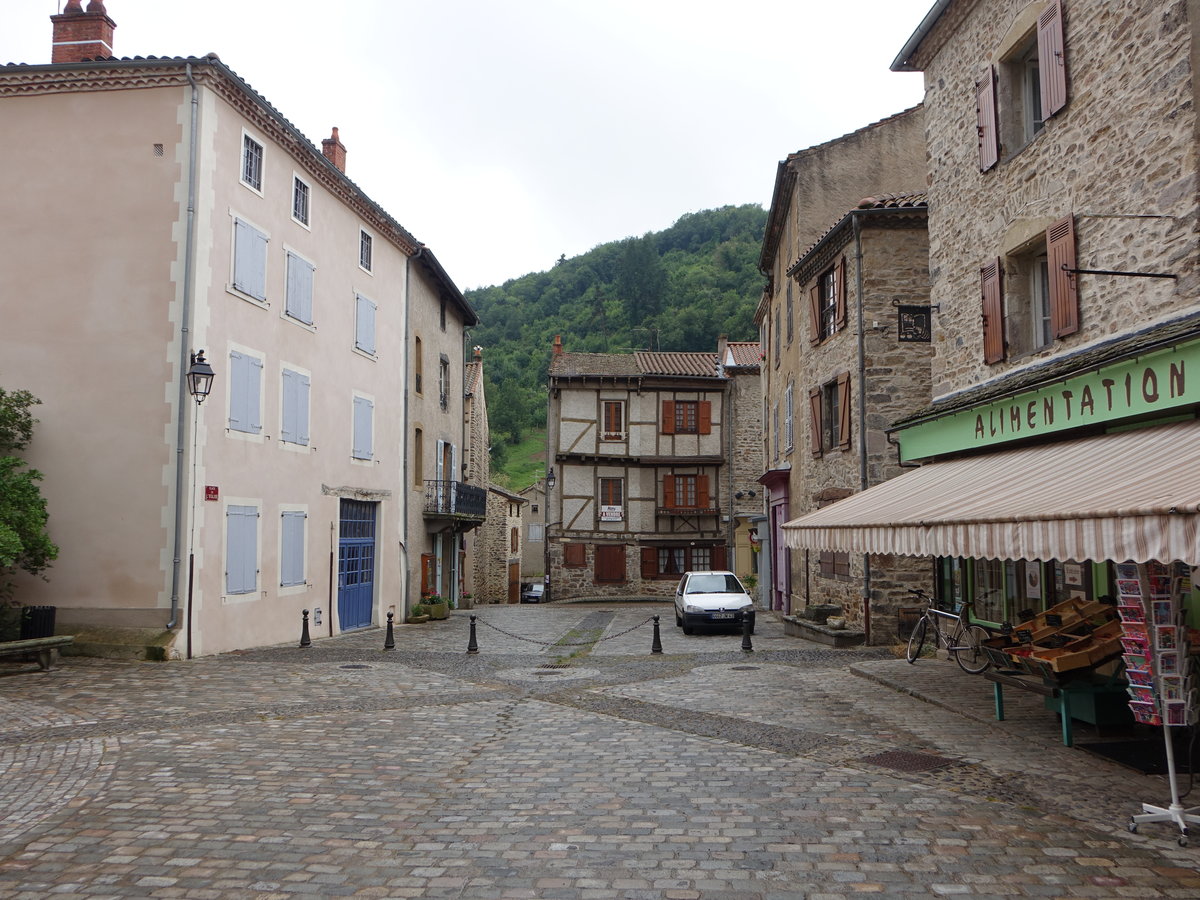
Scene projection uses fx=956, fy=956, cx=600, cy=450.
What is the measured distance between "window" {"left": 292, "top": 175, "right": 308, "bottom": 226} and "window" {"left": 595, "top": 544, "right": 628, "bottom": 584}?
68.3ft

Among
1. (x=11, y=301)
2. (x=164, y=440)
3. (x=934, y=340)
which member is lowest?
(x=164, y=440)

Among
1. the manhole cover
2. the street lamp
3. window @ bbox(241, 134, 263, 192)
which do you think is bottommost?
the manhole cover

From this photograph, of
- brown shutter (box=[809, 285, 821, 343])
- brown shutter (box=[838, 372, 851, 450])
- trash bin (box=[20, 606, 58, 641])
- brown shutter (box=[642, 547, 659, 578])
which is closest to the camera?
trash bin (box=[20, 606, 58, 641])

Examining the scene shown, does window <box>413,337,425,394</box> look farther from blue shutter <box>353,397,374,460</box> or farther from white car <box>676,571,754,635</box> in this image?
white car <box>676,571,754,635</box>

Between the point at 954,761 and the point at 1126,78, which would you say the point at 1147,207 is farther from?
the point at 954,761

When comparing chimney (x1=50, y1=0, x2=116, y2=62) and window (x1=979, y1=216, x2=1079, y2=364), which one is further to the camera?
chimney (x1=50, y1=0, x2=116, y2=62)

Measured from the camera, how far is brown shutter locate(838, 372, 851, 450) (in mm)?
17875

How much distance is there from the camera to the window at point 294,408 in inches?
707

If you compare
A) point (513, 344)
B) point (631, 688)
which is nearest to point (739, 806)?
point (631, 688)

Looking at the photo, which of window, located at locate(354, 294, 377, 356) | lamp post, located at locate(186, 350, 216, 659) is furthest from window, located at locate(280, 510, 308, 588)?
window, located at locate(354, 294, 377, 356)

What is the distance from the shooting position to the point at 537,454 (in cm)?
8175

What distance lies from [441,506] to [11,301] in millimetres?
12888

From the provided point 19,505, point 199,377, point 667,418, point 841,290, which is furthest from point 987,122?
point 667,418

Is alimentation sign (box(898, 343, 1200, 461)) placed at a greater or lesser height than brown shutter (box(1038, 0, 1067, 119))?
lesser
